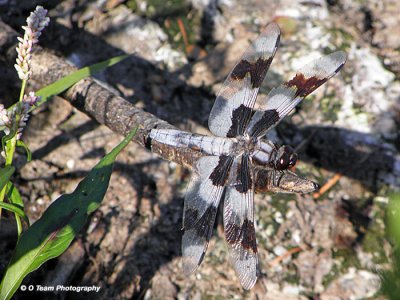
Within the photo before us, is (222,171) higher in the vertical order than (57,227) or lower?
lower

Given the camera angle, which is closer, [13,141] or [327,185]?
[13,141]

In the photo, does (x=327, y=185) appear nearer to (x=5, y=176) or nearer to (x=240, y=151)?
(x=240, y=151)

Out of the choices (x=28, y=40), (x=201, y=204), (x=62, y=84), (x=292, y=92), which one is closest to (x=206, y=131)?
(x=292, y=92)

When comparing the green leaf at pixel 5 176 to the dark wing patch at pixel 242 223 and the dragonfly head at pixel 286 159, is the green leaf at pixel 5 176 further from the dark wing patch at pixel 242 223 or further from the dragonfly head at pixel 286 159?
the dragonfly head at pixel 286 159

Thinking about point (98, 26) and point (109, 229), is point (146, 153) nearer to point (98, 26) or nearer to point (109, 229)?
point (109, 229)

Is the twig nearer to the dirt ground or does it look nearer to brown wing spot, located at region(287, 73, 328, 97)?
the dirt ground

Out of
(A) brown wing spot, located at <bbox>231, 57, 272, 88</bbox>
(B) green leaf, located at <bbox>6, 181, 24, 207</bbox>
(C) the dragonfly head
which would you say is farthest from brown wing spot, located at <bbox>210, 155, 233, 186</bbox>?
(B) green leaf, located at <bbox>6, 181, 24, 207</bbox>

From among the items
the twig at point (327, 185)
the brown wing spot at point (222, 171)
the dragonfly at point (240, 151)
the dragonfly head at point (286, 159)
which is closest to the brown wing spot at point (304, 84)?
the dragonfly at point (240, 151)
